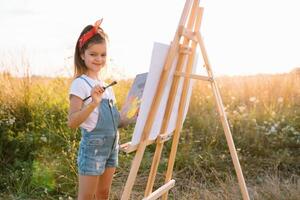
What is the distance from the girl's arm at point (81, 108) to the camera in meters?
2.55

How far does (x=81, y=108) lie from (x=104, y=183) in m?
0.50

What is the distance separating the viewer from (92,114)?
2742 mm

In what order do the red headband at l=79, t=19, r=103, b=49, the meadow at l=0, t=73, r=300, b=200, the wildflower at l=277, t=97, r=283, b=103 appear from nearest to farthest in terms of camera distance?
the red headband at l=79, t=19, r=103, b=49, the meadow at l=0, t=73, r=300, b=200, the wildflower at l=277, t=97, r=283, b=103

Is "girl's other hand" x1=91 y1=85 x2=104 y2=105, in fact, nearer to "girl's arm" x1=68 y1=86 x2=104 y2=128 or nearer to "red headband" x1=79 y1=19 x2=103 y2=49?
"girl's arm" x1=68 y1=86 x2=104 y2=128

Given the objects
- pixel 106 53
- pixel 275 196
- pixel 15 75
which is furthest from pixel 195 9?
pixel 15 75

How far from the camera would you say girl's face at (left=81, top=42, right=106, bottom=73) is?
2.76 meters

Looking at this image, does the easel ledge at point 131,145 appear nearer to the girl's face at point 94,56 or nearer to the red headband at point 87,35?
the girl's face at point 94,56

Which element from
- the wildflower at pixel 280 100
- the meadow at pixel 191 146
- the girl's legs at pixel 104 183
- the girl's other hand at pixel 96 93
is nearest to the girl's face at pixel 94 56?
the girl's other hand at pixel 96 93

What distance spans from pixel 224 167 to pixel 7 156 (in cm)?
189

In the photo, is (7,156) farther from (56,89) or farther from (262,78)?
(262,78)

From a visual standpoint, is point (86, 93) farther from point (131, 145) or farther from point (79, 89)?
point (131, 145)

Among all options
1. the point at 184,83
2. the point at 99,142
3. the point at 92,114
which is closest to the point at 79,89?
A: the point at 92,114

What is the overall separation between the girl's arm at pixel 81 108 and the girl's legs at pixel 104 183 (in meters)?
0.40

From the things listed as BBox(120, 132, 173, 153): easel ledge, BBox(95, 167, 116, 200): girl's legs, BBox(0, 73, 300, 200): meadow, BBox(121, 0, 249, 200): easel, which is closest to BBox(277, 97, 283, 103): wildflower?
BBox(0, 73, 300, 200): meadow
